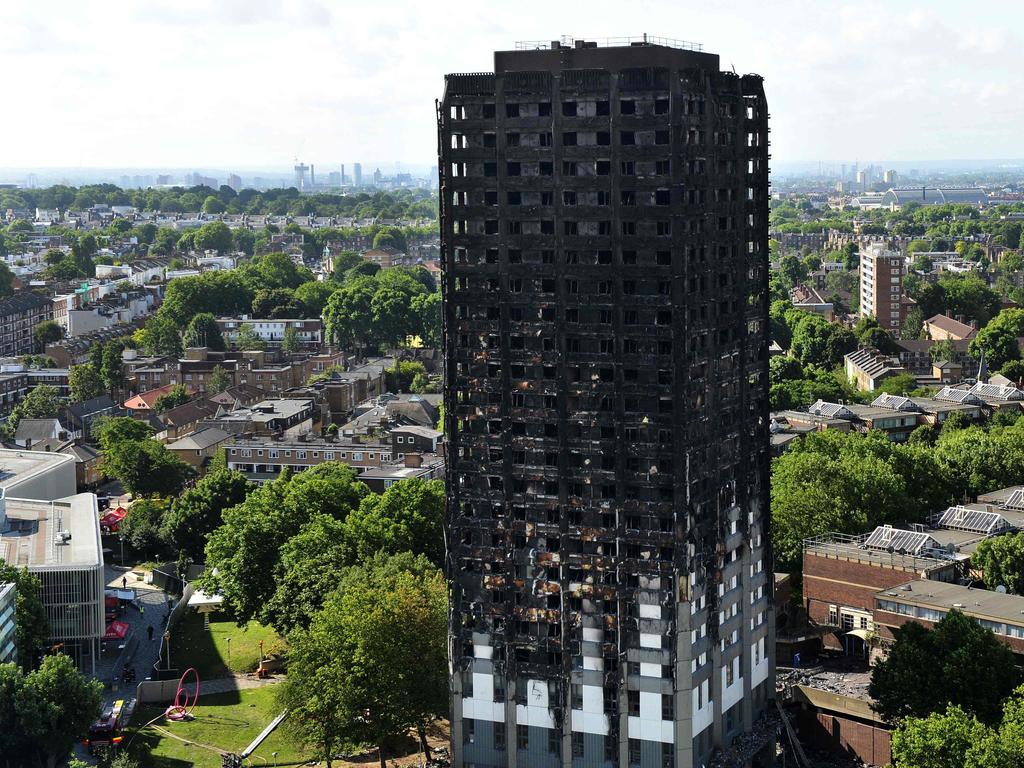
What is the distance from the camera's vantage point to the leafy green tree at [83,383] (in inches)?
6152

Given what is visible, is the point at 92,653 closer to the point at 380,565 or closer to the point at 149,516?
the point at 380,565

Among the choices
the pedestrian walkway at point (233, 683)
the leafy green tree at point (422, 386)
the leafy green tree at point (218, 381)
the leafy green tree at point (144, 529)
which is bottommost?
the pedestrian walkway at point (233, 683)

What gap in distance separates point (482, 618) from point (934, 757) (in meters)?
18.4

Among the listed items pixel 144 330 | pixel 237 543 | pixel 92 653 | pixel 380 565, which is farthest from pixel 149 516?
pixel 144 330

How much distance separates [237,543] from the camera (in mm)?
89625

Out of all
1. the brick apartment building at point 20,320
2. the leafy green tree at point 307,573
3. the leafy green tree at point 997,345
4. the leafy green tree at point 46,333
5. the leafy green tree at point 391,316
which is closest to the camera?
the leafy green tree at point 307,573

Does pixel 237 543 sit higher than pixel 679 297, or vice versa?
pixel 679 297

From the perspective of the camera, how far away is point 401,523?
87.8 m

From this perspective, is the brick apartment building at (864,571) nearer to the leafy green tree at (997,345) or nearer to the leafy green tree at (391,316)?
the leafy green tree at (997,345)

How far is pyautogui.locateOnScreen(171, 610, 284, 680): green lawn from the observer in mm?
83562

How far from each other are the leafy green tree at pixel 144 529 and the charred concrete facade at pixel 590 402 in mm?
47339

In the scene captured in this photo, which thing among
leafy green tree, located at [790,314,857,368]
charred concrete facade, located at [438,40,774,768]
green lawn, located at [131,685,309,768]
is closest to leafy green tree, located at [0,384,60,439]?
green lawn, located at [131,685,309,768]

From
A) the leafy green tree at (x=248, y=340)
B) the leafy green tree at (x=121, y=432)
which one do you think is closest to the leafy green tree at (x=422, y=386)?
the leafy green tree at (x=248, y=340)

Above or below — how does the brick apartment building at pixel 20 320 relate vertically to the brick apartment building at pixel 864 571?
above
